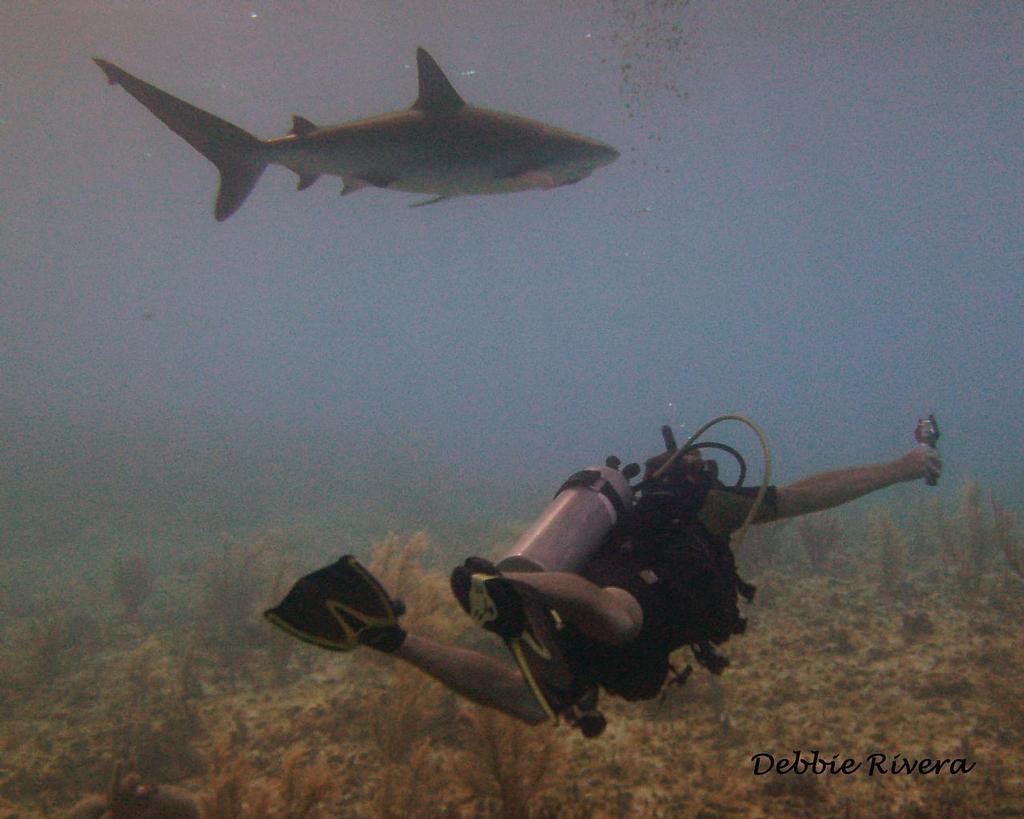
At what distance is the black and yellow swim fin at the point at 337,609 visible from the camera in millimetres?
2396

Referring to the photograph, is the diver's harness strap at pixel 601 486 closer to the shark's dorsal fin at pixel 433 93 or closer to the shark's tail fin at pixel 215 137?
the shark's dorsal fin at pixel 433 93

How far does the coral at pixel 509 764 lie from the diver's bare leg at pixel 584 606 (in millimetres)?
2204

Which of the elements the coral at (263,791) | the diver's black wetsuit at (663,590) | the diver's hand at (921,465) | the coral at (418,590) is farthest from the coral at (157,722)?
the diver's hand at (921,465)

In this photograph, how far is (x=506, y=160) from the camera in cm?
430

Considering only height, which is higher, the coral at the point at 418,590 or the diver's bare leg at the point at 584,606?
the diver's bare leg at the point at 584,606

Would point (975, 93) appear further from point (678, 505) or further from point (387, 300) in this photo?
point (387, 300)

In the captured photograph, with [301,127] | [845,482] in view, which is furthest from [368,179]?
[845,482]

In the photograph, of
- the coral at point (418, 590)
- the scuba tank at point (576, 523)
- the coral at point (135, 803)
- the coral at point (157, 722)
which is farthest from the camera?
the coral at point (418, 590)

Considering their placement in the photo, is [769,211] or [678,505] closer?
[678,505]

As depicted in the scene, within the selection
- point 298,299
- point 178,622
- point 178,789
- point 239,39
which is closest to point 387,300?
point 298,299

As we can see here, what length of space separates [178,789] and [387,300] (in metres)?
102

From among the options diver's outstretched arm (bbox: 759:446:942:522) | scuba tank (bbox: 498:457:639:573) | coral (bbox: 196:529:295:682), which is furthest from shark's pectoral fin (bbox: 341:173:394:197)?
coral (bbox: 196:529:295:682)

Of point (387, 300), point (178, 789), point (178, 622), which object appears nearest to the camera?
point (178, 789)

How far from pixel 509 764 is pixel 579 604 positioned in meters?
2.56
